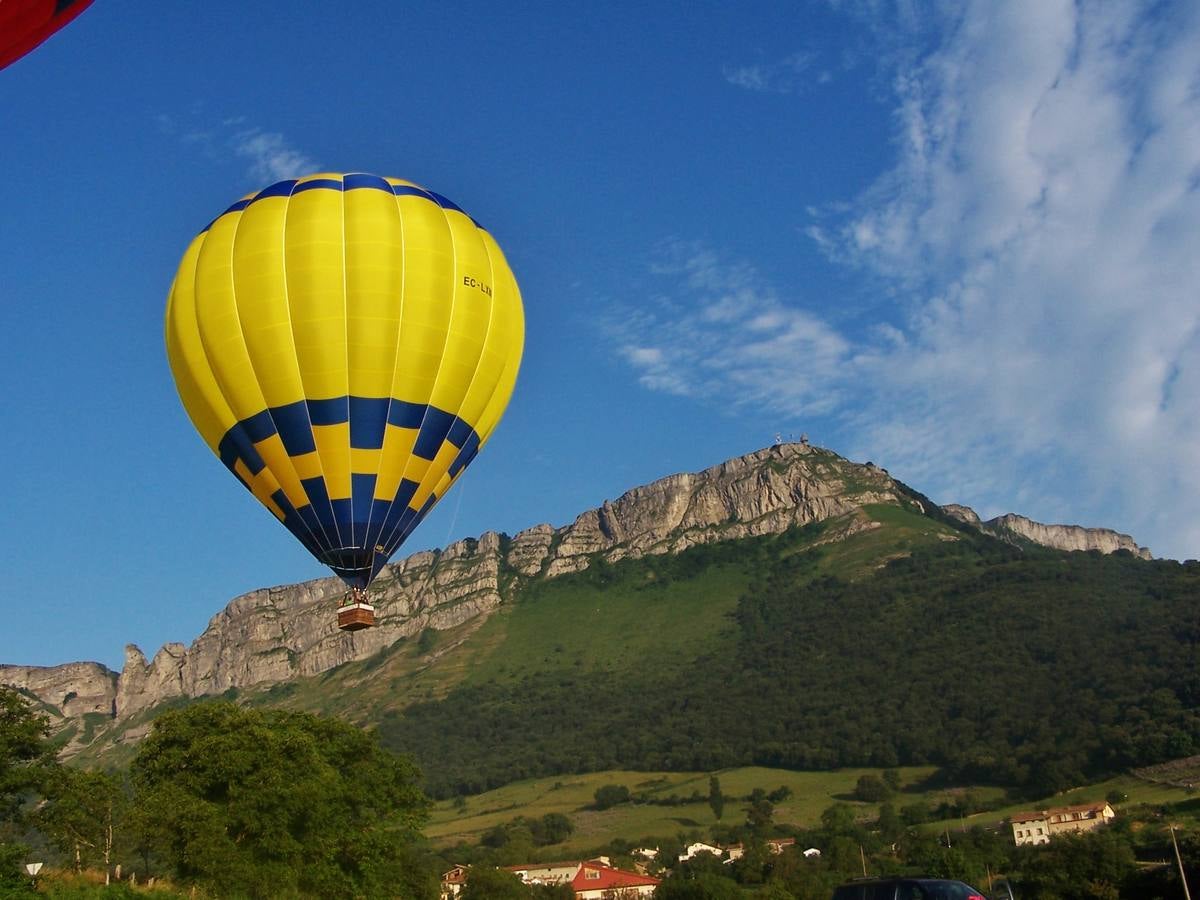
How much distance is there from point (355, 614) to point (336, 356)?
4933 millimetres

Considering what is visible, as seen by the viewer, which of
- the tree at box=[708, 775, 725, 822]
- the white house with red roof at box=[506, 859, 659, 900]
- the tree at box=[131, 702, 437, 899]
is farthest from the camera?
the tree at box=[708, 775, 725, 822]

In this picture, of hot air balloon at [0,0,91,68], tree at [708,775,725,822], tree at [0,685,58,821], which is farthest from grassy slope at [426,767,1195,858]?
hot air balloon at [0,0,91,68]

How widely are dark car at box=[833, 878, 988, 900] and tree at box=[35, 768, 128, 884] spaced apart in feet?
68.7

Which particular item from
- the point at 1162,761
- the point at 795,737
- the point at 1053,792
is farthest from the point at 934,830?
the point at 795,737

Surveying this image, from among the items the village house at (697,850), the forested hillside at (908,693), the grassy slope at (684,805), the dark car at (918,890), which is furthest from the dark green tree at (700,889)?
the dark car at (918,890)

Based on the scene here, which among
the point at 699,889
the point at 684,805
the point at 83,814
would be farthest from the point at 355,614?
the point at 684,805

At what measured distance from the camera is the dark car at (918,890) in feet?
50.3

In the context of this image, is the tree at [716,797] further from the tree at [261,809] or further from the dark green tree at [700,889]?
the tree at [261,809]

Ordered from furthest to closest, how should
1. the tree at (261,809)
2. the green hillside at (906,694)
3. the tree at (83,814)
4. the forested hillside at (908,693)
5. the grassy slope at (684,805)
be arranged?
the forested hillside at (908,693) → the green hillside at (906,694) → the grassy slope at (684,805) → the tree at (83,814) → the tree at (261,809)

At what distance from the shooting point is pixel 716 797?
13500 centimetres

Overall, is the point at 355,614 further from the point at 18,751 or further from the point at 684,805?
the point at 684,805

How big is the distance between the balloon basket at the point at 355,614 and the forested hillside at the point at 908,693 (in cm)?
10446

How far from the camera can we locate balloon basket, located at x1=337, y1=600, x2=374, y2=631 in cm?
2133

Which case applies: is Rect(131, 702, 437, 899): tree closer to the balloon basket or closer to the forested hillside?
the balloon basket
